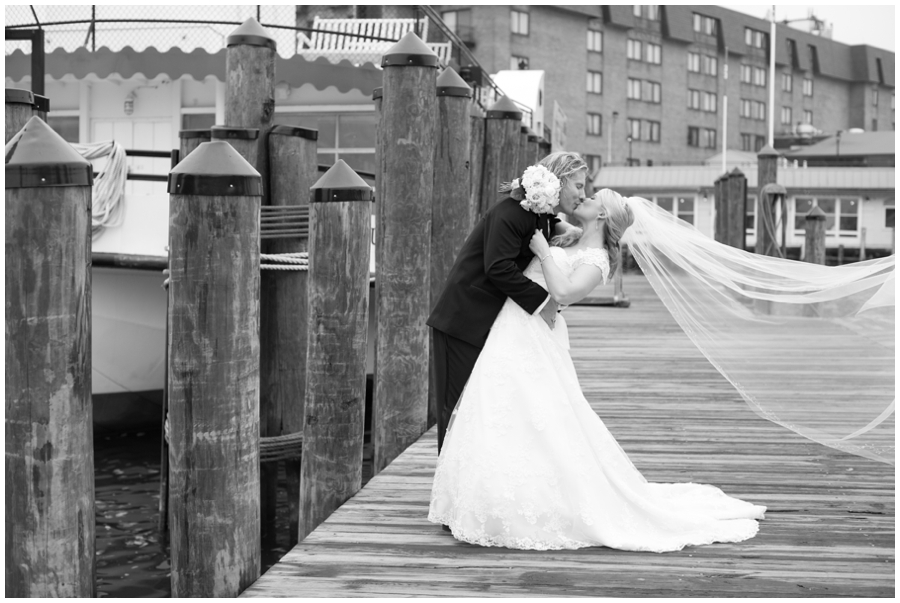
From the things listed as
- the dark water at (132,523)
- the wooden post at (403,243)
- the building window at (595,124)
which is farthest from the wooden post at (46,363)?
the building window at (595,124)

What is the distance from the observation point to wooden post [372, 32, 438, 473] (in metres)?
6.01

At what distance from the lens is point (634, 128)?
55594 mm

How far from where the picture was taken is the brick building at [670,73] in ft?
159

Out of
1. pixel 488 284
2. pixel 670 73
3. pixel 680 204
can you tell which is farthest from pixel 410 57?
pixel 670 73

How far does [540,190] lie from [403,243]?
200cm

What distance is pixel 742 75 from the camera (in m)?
61.7

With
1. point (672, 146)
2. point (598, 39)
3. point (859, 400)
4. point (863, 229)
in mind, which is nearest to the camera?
point (859, 400)

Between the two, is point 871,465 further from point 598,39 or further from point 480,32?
point 598,39

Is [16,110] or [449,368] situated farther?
[16,110]

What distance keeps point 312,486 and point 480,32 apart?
4349 centimetres

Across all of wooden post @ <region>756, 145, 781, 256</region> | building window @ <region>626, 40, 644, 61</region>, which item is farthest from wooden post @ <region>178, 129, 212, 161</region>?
building window @ <region>626, 40, 644, 61</region>

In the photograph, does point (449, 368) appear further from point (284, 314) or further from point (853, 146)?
point (853, 146)

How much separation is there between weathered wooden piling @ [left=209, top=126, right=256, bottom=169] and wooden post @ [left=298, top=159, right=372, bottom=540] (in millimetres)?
1833

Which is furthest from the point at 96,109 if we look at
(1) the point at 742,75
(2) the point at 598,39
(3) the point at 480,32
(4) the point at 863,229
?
(1) the point at 742,75
